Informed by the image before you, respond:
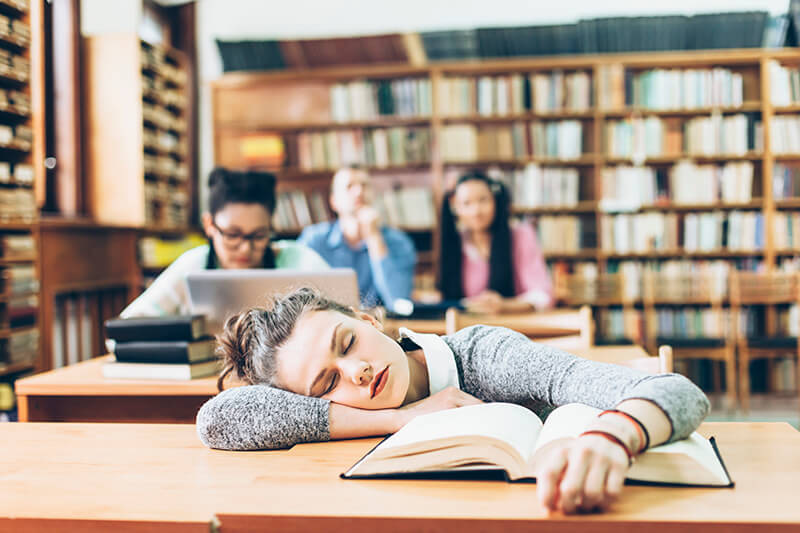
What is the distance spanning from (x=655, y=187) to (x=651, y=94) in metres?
0.62

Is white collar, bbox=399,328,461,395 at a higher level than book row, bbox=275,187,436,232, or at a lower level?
lower

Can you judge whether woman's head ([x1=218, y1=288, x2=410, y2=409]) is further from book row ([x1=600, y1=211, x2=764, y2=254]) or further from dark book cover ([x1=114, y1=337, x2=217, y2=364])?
book row ([x1=600, y1=211, x2=764, y2=254])

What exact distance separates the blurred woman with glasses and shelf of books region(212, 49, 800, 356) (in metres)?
2.66

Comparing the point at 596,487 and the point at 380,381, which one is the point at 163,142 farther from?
the point at 596,487

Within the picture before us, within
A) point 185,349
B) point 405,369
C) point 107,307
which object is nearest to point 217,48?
point 107,307

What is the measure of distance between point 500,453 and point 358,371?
27cm

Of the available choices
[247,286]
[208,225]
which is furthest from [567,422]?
[208,225]

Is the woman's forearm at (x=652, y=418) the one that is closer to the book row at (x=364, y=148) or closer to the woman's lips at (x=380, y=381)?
the woman's lips at (x=380, y=381)

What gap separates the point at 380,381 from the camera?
1048 mm

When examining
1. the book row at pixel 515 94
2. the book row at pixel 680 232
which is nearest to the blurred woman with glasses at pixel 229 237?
the book row at pixel 515 94

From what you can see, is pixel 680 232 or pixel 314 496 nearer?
pixel 314 496

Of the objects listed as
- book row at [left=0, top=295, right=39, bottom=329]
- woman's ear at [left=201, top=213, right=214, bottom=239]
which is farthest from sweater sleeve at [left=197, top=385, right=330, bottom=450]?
book row at [left=0, top=295, right=39, bottom=329]

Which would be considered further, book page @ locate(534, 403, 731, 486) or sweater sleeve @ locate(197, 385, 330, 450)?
sweater sleeve @ locate(197, 385, 330, 450)

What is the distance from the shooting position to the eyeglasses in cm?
223
